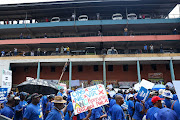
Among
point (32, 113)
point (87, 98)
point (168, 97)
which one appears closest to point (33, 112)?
point (32, 113)

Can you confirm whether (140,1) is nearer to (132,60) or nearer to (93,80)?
(132,60)

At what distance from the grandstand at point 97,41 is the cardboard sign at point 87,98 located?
15.5 m

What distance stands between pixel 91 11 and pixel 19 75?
51.9 feet

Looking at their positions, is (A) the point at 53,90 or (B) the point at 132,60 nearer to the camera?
(A) the point at 53,90

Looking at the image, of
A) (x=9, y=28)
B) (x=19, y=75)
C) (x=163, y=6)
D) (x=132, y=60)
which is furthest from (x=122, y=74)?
(x=9, y=28)

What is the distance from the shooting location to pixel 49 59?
2138cm

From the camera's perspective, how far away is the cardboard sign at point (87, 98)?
4.53 m

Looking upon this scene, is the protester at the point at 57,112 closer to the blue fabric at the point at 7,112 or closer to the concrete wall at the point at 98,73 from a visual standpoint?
the blue fabric at the point at 7,112

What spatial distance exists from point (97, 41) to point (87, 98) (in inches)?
717

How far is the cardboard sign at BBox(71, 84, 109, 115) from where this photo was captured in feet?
14.9

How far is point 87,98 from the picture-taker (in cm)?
475

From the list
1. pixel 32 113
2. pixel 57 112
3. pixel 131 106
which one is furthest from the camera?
pixel 131 106

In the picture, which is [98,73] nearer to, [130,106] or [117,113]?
[130,106]

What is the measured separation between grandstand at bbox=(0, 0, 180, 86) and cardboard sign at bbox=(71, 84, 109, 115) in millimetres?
15472
